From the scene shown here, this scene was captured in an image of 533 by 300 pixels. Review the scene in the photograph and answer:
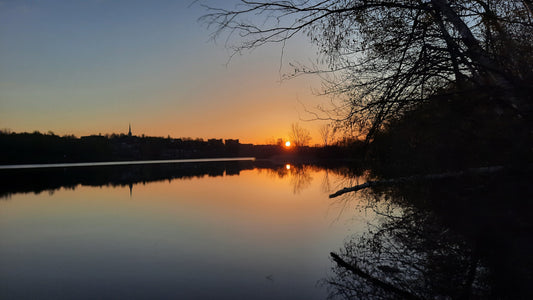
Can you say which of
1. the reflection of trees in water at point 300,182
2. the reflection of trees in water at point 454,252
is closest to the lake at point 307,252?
the reflection of trees in water at point 454,252

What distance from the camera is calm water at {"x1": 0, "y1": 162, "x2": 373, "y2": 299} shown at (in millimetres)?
6094

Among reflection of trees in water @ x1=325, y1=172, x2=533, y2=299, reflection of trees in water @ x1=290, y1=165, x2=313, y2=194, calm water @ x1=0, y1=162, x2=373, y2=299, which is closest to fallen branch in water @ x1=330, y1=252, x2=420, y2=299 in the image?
reflection of trees in water @ x1=325, y1=172, x2=533, y2=299

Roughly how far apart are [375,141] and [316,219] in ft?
22.9

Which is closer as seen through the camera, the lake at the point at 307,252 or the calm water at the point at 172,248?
the lake at the point at 307,252

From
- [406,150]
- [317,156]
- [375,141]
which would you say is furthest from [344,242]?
[317,156]

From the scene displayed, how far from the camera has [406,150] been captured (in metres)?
8.45

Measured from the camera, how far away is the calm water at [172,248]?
6.09 meters

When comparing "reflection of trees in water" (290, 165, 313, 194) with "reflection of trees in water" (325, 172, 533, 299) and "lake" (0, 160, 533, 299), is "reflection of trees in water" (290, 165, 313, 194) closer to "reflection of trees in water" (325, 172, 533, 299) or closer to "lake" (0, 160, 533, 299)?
"lake" (0, 160, 533, 299)

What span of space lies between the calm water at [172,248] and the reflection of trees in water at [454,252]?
2.43 feet

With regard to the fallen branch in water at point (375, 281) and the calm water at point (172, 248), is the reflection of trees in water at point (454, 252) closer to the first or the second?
the fallen branch in water at point (375, 281)

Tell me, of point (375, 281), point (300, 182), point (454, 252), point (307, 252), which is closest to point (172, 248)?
point (307, 252)

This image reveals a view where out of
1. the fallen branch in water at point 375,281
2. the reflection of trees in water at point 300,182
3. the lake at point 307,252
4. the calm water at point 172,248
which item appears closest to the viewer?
the fallen branch in water at point 375,281

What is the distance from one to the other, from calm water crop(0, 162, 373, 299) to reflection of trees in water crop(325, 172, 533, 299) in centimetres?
74

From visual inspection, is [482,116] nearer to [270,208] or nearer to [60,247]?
[60,247]
